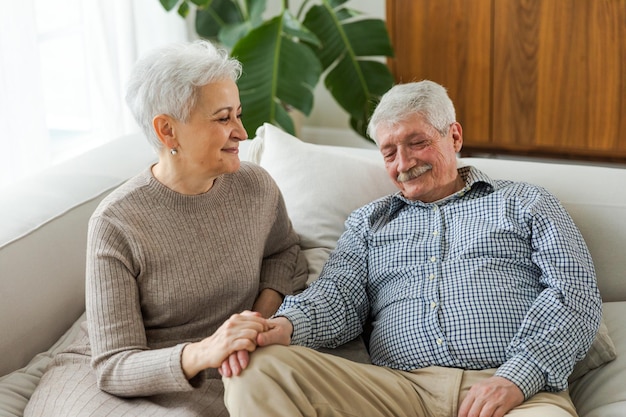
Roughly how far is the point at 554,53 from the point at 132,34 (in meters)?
1.78

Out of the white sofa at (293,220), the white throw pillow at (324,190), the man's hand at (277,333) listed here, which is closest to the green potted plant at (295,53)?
the white sofa at (293,220)

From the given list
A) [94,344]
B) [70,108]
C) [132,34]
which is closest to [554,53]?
[132,34]

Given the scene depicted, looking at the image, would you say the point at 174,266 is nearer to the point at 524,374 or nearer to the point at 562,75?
the point at 524,374

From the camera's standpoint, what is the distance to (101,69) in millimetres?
3508

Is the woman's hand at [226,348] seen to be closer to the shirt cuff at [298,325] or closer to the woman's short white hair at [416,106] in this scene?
the shirt cuff at [298,325]

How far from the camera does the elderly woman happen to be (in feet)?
5.42

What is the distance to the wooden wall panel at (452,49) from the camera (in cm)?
366

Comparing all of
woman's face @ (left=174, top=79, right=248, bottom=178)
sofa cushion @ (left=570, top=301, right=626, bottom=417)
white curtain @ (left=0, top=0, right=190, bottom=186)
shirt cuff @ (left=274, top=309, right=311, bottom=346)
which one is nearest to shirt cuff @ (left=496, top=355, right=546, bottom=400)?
sofa cushion @ (left=570, top=301, right=626, bottom=417)

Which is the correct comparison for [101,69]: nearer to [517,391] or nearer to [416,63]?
[416,63]

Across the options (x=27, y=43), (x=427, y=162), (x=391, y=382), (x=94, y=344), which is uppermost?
(x=27, y=43)

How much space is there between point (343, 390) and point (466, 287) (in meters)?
0.40

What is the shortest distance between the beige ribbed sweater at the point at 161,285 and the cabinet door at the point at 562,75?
76.9 inches

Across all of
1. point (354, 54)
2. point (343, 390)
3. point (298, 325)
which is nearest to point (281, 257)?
point (298, 325)

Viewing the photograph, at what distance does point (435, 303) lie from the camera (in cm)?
188
